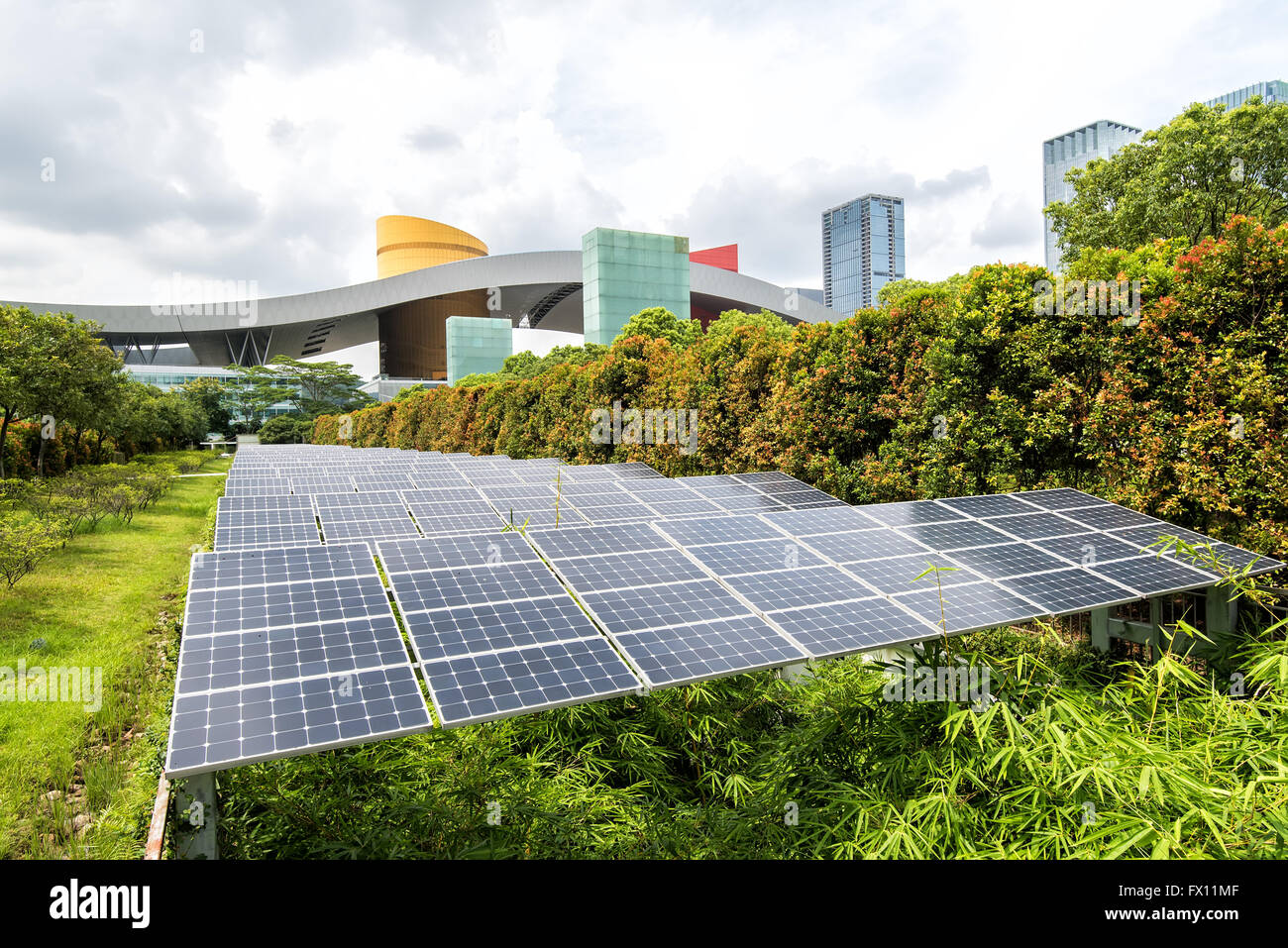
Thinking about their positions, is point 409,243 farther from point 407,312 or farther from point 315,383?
point 315,383

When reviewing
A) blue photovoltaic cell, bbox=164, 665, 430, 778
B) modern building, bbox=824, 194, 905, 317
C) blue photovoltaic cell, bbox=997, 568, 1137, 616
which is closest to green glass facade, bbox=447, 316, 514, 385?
blue photovoltaic cell, bbox=997, 568, 1137, 616

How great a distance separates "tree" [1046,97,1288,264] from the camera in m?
20.0

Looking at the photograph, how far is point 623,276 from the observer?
51.5 metres

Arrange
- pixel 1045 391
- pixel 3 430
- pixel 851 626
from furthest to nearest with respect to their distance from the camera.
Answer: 1. pixel 3 430
2. pixel 1045 391
3. pixel 851 626

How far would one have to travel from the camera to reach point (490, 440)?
92.7 feet

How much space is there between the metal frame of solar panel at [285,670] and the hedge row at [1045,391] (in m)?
8.03

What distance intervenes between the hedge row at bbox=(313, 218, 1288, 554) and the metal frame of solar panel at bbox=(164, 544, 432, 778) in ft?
26.4

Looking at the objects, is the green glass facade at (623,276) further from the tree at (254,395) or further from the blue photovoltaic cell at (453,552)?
the blue photovoltaic cell at (453,552)

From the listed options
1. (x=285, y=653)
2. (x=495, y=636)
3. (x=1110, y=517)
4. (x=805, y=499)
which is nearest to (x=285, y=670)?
(x=285, y=653)

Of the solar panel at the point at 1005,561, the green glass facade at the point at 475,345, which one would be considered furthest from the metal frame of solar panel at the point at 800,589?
the green glass facade at the point at 475,345

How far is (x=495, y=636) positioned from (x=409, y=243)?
362ft

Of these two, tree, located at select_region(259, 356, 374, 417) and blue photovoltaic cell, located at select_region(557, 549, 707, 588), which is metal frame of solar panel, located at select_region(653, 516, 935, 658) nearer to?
blue photovoltaic cell, located at select_region(557, 549, 707, 588)
